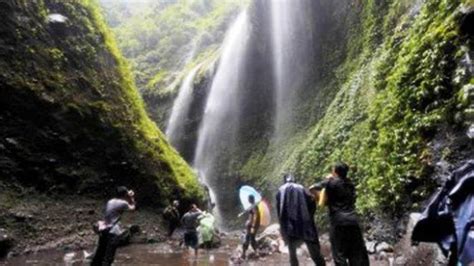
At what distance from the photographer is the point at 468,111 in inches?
304

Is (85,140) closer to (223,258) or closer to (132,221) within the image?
(132,221)

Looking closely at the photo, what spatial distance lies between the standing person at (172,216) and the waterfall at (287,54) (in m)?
8.83

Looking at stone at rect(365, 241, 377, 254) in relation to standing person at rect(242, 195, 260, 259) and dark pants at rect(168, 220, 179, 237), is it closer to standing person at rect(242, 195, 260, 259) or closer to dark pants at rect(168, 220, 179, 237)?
standing person at rect(242, 195, 260, 259)

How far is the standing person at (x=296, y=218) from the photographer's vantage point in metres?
7.25

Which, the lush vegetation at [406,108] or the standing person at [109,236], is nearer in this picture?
the standing person at [109,236]

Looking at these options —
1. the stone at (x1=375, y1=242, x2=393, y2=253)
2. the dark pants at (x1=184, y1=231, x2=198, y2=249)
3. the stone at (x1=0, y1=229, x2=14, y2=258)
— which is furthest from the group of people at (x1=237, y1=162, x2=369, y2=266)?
the stone at (x1=0, y1=229, x2=14, y2=258)

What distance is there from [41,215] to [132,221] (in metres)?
3.25

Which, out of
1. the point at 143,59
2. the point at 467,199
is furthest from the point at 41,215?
the point at 143,59

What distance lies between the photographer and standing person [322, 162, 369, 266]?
6363 mm

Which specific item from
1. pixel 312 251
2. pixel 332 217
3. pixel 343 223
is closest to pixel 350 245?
pixel 343 223

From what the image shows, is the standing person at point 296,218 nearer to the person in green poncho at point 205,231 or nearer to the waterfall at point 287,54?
the person in green poncho at point 205,231

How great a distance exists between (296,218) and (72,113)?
342 inches

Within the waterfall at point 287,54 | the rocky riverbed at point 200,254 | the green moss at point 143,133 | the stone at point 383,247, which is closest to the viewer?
the rocky riverbed at point 200,254

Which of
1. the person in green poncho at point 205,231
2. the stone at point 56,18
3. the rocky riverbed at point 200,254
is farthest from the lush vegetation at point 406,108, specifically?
the stone at point 56,18
